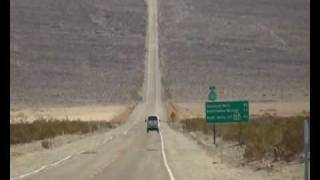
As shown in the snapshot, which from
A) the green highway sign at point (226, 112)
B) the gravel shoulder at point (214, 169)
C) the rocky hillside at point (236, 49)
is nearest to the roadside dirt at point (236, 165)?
the gravel shoulder at point (214, 169)

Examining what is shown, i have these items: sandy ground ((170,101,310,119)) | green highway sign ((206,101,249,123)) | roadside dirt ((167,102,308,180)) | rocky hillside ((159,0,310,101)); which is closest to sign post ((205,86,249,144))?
green highway sign ((206,101,249,123))

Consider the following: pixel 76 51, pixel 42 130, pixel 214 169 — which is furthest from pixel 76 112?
pixel 214 169

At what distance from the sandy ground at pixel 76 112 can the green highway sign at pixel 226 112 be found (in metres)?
50.5

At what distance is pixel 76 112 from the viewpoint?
94.6 meters

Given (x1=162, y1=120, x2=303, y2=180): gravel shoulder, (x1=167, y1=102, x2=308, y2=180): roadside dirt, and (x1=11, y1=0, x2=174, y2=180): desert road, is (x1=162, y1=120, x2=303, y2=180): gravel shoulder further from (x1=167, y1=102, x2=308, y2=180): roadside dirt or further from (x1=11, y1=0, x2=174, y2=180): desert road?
(x1=11, y1=0, x2=174, y2=180): desert road

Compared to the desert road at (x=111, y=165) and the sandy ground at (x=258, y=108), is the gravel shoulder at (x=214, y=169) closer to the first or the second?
the desert road at (x=111, y=165)

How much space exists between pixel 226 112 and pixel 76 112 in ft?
200

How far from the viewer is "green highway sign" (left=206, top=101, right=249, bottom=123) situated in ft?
114

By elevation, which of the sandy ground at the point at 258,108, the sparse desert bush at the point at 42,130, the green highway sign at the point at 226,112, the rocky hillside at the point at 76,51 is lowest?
the sparse desert bush at the point at 42,130

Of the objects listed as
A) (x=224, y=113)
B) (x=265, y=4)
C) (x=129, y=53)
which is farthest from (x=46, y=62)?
(x=224, y=113)

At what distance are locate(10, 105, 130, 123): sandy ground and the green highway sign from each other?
166 ft

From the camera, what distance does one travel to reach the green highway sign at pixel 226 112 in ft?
114

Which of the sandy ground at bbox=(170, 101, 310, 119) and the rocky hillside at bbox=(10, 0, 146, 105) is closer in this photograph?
the sandy ground at bbox=(170, 101, 310, 119)

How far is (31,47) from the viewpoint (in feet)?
385
